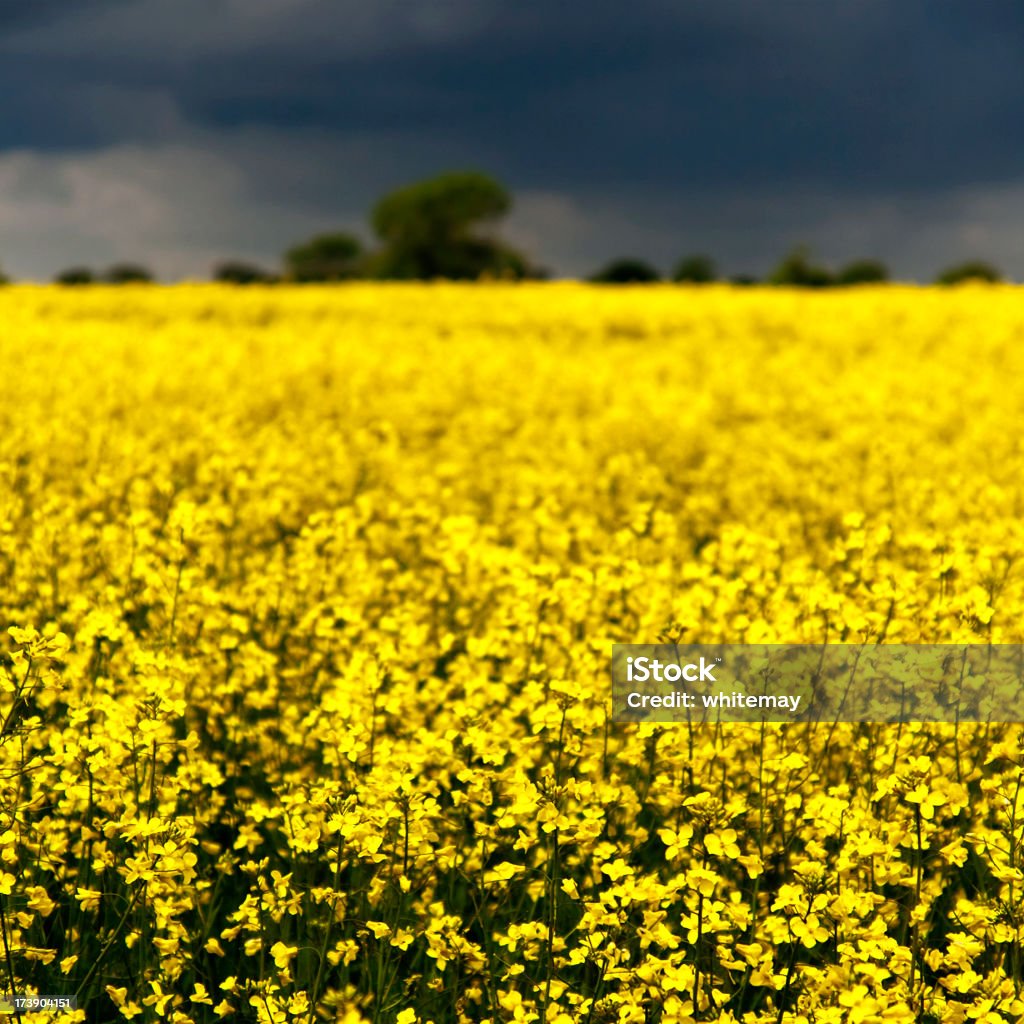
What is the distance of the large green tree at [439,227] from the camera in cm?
6306

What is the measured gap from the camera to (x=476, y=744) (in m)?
3.47

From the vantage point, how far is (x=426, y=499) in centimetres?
860

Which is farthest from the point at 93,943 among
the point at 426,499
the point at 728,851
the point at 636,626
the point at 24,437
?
the point at 24,437

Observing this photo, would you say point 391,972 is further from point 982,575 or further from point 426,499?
point 426,499

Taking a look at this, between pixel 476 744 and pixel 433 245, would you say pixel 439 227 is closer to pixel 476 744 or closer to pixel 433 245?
pixel 433 245

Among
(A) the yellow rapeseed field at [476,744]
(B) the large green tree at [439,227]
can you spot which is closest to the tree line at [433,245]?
(B) the large green tree at [439,227]

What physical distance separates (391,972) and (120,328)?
16109mm

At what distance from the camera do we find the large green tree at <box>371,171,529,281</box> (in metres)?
63.1
